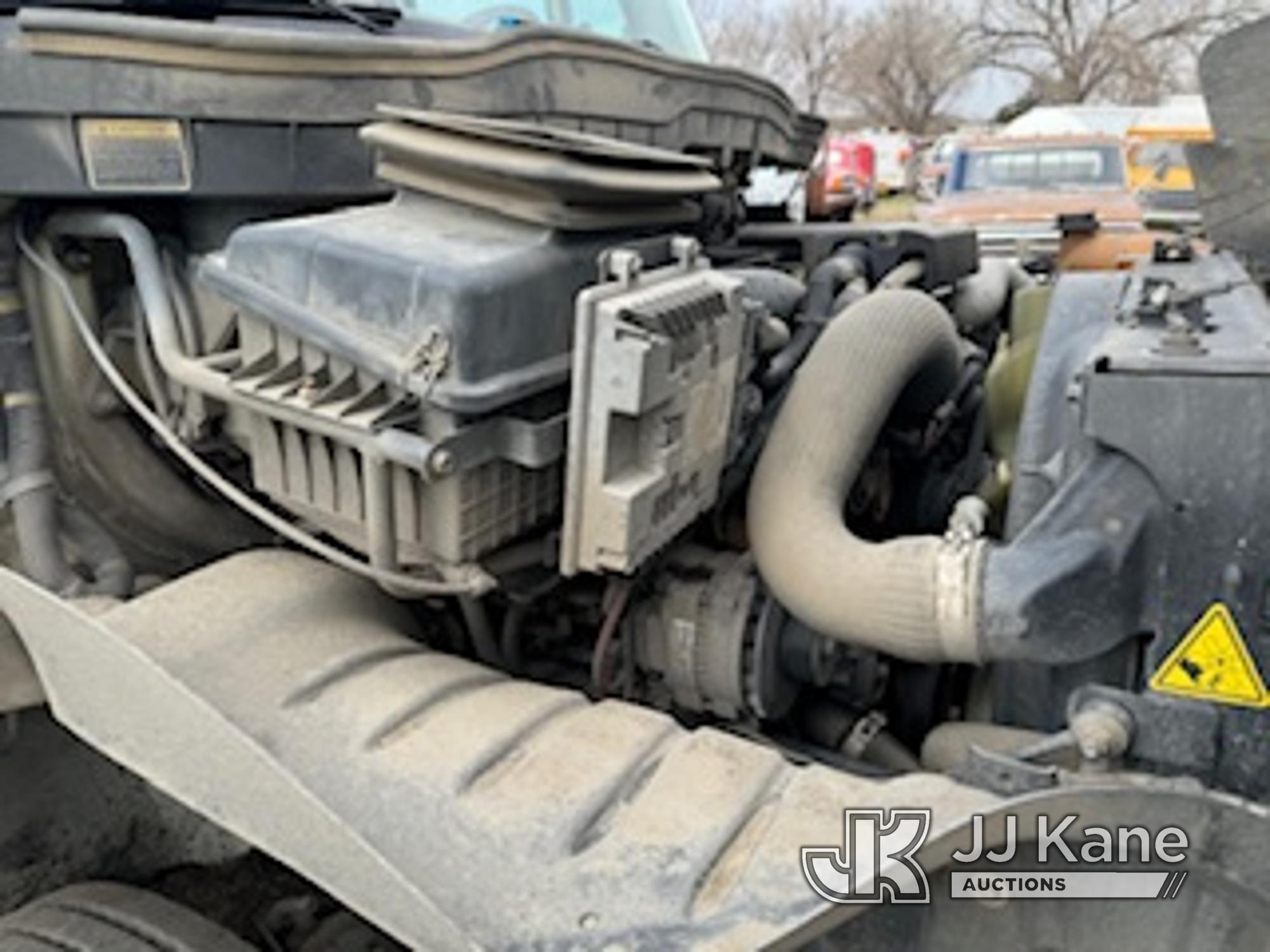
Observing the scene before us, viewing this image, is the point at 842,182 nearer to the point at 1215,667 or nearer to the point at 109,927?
the point at 1215,667

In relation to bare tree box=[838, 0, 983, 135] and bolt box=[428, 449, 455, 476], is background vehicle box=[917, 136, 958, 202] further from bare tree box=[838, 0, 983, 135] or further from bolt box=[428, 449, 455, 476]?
bolt box=[428, 449, 455, 476]

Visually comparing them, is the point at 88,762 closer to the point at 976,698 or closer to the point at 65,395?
the point at 65,395

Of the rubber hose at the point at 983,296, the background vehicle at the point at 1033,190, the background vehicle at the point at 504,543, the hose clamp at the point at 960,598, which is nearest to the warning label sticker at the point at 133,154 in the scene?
the background vehicle at the point at 504,543

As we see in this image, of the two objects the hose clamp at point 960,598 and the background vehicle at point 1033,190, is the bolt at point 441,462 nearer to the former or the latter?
the hose clamp at point 960,598

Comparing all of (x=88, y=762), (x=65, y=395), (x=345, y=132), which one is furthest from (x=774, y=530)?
(x=88, y=762)

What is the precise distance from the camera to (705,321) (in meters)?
1.66

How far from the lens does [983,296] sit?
129 inches

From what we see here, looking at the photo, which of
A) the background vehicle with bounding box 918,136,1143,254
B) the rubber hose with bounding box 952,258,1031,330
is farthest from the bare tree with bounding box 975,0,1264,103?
the rubber hose with bounding box 952,258,1031,330

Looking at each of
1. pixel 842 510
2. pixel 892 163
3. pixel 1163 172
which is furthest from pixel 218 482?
pixel 892 163

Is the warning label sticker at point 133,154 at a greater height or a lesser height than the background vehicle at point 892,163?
greater

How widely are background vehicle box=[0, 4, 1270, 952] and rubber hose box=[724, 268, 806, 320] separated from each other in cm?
2

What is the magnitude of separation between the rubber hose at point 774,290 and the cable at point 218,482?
80 cm

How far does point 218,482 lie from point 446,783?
1.96 ft

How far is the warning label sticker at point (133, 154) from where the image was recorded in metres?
1.62
